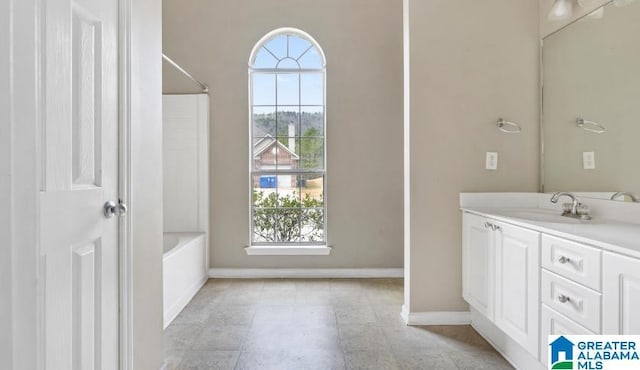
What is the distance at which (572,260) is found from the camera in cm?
151

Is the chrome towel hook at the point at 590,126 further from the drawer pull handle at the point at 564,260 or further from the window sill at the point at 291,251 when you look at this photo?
the window sill at the point at 291,251

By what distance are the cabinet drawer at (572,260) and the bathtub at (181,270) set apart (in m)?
2.19

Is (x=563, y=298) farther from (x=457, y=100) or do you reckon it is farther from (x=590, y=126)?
(x=457, y=100)

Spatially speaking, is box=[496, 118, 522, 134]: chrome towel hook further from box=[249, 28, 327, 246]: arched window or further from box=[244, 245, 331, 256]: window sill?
box=[244, 245, 331, 256]: window sill

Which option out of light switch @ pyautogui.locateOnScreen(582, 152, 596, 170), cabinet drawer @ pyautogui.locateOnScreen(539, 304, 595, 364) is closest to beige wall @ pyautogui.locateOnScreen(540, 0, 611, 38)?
light switch @ pyautogui.locateOnScreen(582, 152, 596, 170)

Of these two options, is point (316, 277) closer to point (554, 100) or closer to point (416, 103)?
point (416, 103)

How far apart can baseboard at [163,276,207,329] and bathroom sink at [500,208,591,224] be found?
226cm

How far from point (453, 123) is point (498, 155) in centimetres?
37

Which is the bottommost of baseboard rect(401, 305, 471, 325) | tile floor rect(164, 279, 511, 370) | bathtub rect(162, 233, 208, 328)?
tile floor rect(164, 279, 511, 370)

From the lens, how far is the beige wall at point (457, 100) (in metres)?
2.59

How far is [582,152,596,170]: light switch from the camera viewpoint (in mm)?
2158

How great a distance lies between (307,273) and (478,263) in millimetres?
1868

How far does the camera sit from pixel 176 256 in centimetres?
287

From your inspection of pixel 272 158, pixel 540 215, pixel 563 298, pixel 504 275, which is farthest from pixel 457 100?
pixel 272 158
